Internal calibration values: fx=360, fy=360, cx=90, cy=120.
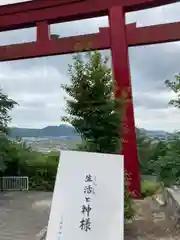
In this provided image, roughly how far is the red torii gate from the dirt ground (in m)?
0.94

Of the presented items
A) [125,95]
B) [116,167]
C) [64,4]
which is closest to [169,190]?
[125,95]

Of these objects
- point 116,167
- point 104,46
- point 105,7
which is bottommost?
point 116,167

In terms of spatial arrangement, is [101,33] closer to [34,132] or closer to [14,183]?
[34,132]

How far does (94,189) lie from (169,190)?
3048mm

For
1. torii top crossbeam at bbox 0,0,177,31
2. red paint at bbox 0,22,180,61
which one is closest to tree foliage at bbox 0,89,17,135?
red paint at bbox 0,22,180,61

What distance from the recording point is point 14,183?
25.6 ft

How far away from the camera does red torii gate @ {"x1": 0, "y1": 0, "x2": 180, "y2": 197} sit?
570 cm

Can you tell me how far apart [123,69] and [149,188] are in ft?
7.21

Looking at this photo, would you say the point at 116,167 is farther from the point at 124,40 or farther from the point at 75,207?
the point at 124,40

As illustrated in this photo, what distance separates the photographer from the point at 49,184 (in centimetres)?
776

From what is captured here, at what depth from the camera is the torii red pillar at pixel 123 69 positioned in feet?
18.8

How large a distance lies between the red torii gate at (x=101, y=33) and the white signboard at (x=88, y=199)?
3.37 metres

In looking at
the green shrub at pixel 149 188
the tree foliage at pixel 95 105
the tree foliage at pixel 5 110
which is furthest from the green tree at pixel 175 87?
the tree foliage at pixel 5 110

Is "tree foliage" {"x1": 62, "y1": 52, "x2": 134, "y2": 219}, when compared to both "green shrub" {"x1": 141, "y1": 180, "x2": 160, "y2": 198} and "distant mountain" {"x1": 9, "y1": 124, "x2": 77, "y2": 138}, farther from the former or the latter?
"green shrub" {"x1": 141, "y1": 180, "x2": 160, "y2": 198}
